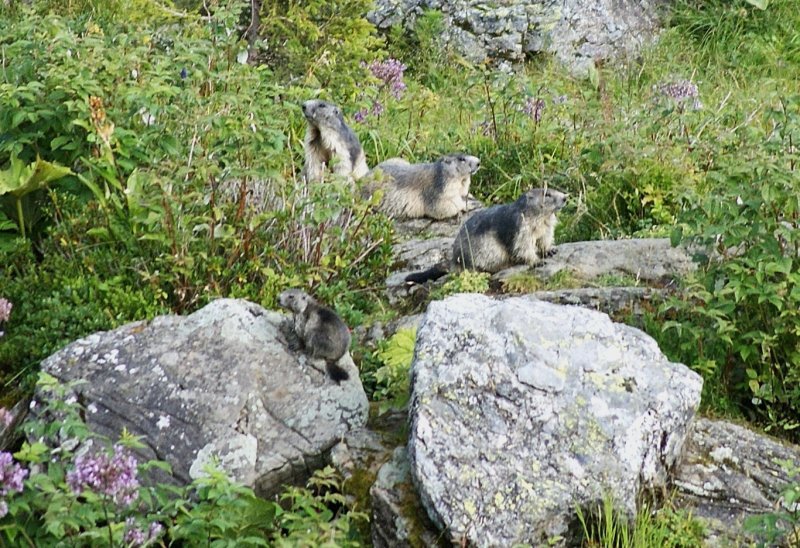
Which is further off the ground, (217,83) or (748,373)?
(217,83)

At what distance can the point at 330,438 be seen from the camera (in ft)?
18.8

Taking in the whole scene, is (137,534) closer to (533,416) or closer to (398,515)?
(398,515)

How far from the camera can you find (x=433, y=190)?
32.6 ft

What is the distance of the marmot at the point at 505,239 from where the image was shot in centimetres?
810

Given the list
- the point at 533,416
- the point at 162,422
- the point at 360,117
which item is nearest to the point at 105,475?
the point at 162,422

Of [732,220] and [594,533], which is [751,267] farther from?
[594,533]

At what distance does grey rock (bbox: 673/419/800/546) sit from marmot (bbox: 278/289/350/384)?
1907 millimetres

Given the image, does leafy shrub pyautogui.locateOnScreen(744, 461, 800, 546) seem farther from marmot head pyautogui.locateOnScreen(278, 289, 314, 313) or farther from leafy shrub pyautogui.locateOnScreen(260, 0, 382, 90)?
leafy shrub pyautogui.locateOnScreen(260, 0, 382, 90)

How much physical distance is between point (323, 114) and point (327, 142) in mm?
258

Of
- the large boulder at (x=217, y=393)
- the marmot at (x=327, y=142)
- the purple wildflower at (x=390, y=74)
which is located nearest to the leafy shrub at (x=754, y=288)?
the large boulder at (x=217, y=393)

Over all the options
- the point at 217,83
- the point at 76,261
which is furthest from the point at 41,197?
the point at 217,83

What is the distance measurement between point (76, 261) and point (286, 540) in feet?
10.2

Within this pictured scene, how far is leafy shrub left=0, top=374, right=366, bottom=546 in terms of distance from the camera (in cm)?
422

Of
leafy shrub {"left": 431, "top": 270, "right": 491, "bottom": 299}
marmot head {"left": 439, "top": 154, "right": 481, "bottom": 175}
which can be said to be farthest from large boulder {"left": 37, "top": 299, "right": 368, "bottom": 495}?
marmot head {"left": 439, "top": 154, "right": 481, "bottom": 175}
